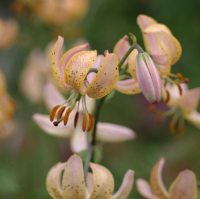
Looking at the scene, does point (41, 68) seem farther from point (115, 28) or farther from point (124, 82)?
point (124, 82)

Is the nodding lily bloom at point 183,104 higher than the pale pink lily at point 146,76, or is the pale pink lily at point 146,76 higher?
the pale pink lily at point 146,76

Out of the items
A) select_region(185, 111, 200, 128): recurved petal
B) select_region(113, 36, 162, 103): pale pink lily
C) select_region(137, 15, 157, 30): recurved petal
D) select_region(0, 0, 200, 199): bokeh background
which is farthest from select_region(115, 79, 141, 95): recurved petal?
select_region(0, 0, 200, 199): bokeh background

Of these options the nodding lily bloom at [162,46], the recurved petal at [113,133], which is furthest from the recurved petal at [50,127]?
the nodding lily bloom at [162,46]

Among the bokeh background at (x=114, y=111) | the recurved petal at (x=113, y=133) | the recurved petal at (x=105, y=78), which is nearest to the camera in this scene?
the recurved petal at (x=105, y=78)

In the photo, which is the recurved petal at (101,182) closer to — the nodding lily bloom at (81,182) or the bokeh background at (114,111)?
the nodding lily bloom at (81,182)

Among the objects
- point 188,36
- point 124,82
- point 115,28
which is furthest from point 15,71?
point 124,82

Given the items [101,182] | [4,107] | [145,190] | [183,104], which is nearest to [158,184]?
[145,190]

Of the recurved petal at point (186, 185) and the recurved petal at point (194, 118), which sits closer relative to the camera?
the recurved petal at point (186, 185)

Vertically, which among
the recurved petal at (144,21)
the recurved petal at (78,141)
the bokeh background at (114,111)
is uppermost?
the recurved petal at (144,21)
